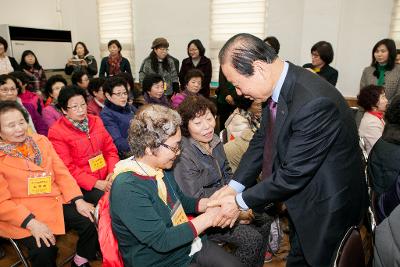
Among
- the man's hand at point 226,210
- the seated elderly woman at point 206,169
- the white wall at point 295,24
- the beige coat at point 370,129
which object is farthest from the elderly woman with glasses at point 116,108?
the white wall at point 295,24

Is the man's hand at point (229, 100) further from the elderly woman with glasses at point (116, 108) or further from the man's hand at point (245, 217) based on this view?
the man's hand at point (245, 217)

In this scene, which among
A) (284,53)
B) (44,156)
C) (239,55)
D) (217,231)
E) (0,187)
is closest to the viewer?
(239,55)

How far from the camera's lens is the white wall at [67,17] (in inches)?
273

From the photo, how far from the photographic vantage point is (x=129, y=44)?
6977mm

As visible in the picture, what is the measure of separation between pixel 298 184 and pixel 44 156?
1765mm

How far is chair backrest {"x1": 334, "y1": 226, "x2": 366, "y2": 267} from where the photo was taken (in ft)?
3.73

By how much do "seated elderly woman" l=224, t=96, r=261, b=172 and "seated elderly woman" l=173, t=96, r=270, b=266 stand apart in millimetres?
334

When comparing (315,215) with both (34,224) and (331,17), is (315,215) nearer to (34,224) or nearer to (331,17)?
(34,224)

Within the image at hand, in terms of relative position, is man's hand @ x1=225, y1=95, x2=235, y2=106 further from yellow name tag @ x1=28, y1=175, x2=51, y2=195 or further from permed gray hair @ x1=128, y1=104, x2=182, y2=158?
permed gray hair @ x1=128, y1=104, x2=182, y2=158

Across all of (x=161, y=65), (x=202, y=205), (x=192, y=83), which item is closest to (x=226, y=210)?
(x=202, y=205)

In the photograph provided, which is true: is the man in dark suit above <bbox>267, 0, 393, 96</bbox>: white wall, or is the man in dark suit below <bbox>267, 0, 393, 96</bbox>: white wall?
below

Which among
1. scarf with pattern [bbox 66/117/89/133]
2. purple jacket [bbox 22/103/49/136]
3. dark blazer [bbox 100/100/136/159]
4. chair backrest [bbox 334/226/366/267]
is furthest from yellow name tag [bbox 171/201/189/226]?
purple jacket [bbox 22/103/49/136]

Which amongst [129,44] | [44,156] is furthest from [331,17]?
[44,156]

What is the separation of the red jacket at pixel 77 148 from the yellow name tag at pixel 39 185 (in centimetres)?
37
